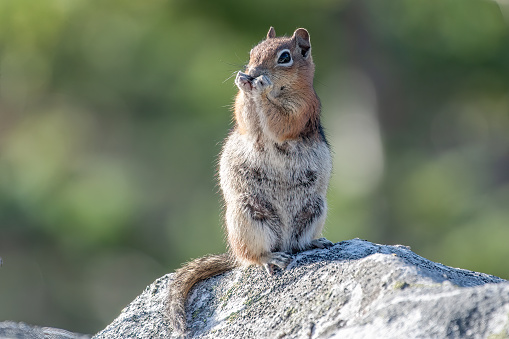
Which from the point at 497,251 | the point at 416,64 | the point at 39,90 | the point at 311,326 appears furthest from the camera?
the point at 39,90

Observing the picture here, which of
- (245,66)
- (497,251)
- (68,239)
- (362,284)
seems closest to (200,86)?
(68,239)

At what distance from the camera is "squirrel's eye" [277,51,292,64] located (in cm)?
553

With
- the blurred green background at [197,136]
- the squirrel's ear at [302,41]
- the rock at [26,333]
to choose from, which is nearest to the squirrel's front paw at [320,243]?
the squirrel's ear at [302,41]

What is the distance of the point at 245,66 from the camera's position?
5.72 metres

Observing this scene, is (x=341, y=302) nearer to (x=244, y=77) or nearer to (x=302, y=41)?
(x=244, y=77)

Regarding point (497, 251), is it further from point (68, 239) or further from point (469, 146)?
point (68, 239)

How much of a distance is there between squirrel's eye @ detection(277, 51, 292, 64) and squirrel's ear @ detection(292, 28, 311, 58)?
246 millimetres

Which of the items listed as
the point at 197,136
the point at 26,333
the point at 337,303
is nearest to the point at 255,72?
the point at 337,303

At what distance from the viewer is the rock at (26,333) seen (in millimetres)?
4324

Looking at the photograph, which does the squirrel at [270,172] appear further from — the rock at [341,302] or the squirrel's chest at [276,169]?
the rock at [341,302]

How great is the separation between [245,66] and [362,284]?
2.28m

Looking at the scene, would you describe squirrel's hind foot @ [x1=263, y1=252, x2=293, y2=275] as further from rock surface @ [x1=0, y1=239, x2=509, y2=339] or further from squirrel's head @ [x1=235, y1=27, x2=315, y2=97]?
squirrel's head @ [x1=235, y1=27, x2=315, y2=97]

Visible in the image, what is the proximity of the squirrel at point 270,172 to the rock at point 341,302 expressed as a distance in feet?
0.60

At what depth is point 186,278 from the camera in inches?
197
